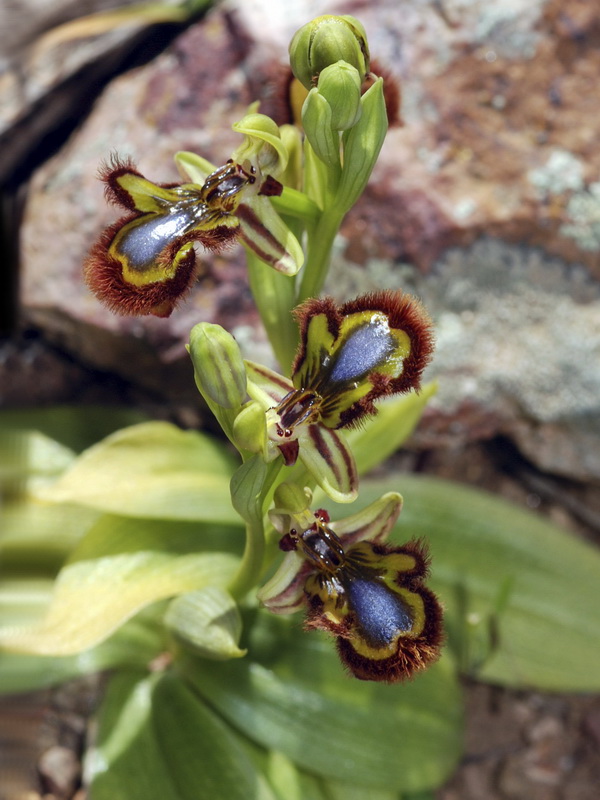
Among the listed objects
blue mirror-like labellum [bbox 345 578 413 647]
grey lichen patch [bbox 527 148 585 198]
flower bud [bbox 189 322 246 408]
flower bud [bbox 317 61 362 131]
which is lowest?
grey lichen patch [bbox 527 148 585 198]

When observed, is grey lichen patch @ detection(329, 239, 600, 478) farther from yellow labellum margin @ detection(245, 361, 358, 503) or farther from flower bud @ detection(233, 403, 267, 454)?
flower bud @ detection(233, 403, 267, 454)

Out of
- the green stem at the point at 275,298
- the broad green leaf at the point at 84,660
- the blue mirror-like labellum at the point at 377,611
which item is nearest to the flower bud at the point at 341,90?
the green stem at the point at 275,298

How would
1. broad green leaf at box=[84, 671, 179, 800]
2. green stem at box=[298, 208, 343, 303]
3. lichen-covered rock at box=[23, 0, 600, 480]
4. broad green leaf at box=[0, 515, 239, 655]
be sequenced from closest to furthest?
green stem at box=[298, 208, 343, 303], broad green leaf at box=[0, 515, 239, 655], broad green leaf at box=[84, 671, 179, 800], lichen-covered rock at box=[23, 0, 600, 480]

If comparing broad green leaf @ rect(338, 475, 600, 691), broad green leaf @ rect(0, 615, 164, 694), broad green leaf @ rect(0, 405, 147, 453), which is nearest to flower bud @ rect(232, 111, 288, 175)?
broad green leaf @ rect(338, 475, 600, 691)

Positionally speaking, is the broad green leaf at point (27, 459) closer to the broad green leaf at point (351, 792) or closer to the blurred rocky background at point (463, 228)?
the blurred rocky background at point (463, 228)

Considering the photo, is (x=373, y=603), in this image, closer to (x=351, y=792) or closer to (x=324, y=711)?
(x=324, y=711)

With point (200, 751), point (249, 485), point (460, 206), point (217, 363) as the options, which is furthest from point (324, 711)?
→ point (460, 206)

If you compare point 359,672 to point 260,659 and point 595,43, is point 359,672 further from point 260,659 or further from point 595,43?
point 595,43
